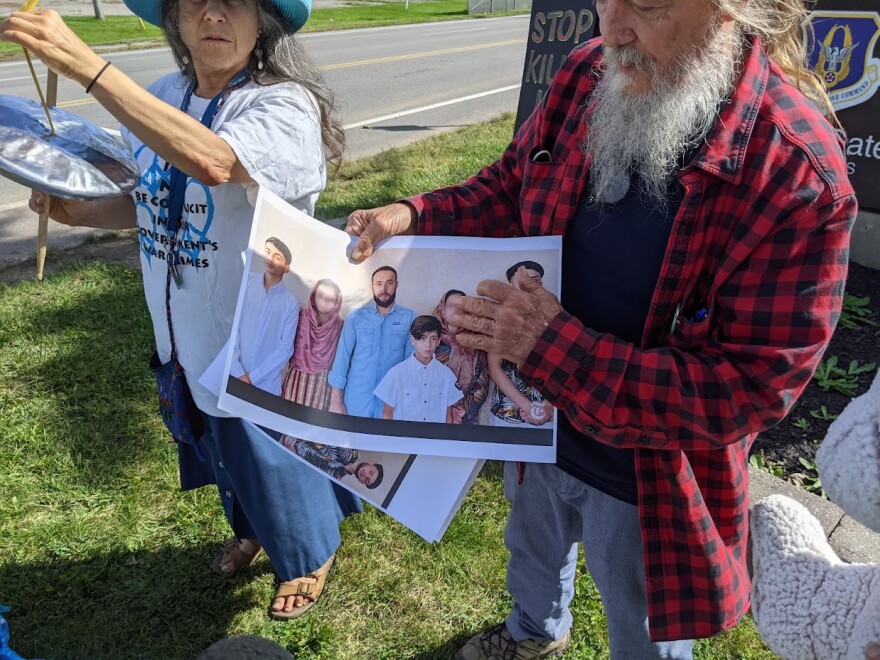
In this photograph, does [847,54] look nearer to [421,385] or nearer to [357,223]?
[357,223]

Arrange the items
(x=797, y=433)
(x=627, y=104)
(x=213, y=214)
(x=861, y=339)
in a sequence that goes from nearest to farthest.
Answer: (x=627, y=104) < (x=213, y=214) < (x=797, y=433) < (x=861, y=339)

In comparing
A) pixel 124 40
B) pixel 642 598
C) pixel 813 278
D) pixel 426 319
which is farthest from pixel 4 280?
pixel 124 40

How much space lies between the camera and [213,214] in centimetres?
181

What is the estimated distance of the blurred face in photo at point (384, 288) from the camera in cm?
151

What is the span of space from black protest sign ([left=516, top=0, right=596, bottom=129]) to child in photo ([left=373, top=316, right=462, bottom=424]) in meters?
2.92

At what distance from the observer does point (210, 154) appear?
157 cm

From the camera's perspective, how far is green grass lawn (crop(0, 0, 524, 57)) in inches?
621

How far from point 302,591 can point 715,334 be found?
1.78 m

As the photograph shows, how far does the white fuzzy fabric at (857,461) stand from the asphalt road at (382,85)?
204 inches

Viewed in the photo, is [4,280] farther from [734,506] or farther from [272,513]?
[734,506]

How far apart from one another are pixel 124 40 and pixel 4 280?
13.2 metres

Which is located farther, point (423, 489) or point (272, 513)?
point (272, 513)

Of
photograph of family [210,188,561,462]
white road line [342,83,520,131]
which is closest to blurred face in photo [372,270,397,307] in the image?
photograph of family [210,188,561,462]

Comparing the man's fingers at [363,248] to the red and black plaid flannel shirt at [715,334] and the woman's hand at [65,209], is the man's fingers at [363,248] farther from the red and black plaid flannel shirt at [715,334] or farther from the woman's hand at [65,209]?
the woman's hand at [65,209]
